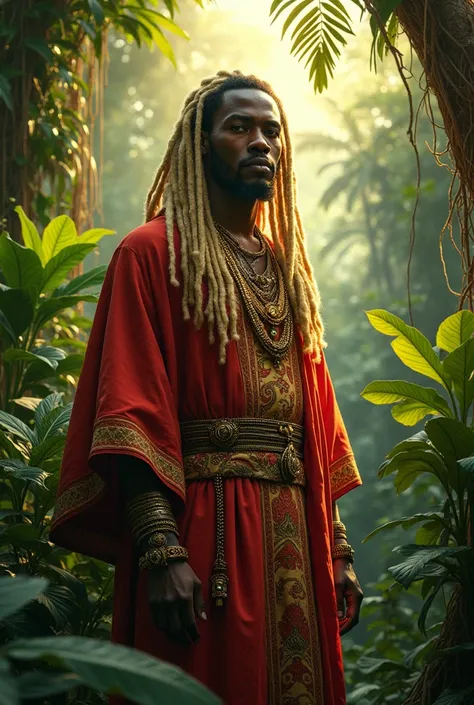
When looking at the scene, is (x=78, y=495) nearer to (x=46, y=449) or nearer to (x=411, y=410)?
(x=46, y=449)

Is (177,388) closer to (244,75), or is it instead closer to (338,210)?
(244,75)

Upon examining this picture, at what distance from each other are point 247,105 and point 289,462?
108cm

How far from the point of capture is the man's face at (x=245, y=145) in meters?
2.71

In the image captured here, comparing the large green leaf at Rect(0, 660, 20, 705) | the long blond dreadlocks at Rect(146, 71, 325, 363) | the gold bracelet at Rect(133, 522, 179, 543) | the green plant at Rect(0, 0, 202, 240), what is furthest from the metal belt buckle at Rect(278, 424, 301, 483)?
the green plant at Rect(0, 0, 202, 240)

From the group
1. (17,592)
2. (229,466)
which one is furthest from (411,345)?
(17,592)

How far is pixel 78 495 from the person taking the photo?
235cm

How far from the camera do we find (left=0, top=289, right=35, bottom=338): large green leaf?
347 centimetres

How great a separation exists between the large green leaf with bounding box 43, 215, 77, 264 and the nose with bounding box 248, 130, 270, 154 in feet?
4.03

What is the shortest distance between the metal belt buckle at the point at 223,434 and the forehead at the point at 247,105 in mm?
946

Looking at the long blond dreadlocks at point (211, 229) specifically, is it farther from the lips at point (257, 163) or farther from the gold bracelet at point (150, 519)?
the gold bracelet at point (150, 519)

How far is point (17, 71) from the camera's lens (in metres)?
4.33

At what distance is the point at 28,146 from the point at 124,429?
107 inches

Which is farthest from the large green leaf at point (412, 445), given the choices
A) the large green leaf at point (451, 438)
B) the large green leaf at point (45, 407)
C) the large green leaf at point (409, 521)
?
the large green leaf at point (45, 407)

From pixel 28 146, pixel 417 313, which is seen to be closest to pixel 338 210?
pixel 417 313
